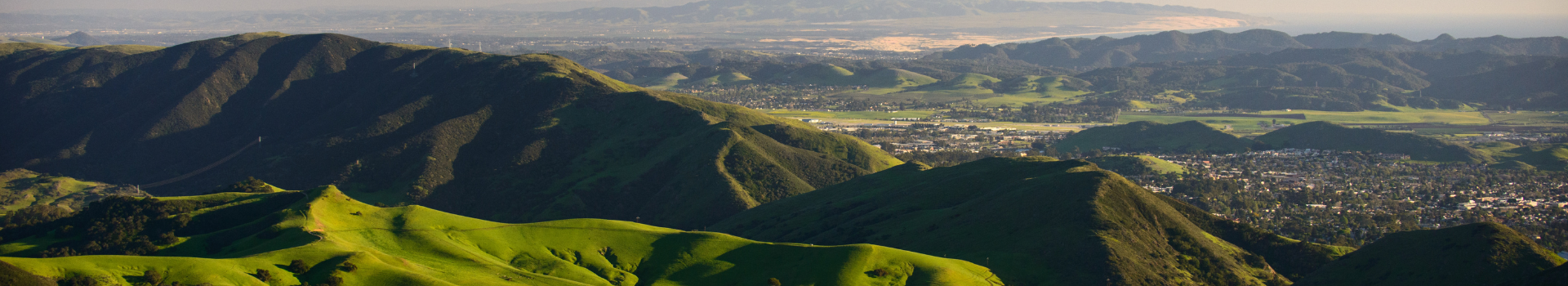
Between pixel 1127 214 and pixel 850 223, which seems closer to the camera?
pixel 1127 214

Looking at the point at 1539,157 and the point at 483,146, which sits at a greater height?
the point at 1539,157

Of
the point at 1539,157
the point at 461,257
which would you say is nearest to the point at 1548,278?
the point at 461,257

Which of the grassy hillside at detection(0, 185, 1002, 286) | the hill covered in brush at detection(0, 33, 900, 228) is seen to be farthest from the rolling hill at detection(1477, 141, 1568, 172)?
the grassy hillside at detection(0, 185, 1002, 286)

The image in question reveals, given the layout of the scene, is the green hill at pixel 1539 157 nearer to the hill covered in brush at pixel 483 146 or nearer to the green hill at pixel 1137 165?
the green hill at pixel 1137 165

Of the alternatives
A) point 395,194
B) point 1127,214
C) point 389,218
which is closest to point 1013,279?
point 1127,214

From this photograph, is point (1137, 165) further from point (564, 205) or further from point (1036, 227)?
point (564, 205)

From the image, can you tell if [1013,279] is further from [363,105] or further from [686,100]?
[363,105]
